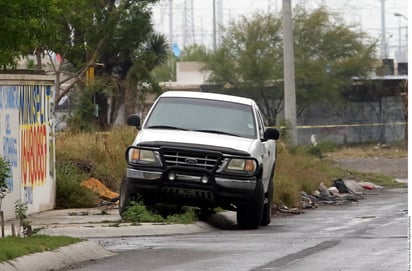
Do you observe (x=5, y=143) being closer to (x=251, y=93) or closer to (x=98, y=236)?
(x=98, y=236)

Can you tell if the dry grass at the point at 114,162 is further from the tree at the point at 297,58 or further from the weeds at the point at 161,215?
the tree at the point at 297,58

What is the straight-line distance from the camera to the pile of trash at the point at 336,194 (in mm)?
26905

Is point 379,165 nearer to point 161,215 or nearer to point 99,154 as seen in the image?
point 99,154

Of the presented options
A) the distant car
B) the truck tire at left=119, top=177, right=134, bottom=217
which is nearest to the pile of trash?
the distant car

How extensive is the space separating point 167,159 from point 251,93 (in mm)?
45003

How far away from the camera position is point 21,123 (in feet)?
65.4

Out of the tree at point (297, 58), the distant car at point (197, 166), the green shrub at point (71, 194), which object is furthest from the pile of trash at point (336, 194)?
the tree at point (297, 58)

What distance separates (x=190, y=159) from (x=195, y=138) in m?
0.46

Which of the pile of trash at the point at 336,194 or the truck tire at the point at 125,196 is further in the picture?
the pile of trash at the point at 336,194

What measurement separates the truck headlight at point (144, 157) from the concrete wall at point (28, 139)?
2075 millimetres

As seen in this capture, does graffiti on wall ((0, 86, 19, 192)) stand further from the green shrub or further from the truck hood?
the green shrub

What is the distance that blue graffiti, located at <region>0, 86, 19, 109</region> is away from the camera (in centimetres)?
1920

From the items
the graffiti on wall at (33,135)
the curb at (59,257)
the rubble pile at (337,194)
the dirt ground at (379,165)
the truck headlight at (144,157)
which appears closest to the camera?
→ the curb at (59,257)

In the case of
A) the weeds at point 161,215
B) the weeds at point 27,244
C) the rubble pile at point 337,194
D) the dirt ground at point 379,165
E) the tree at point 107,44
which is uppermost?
the tree at point 107,44
